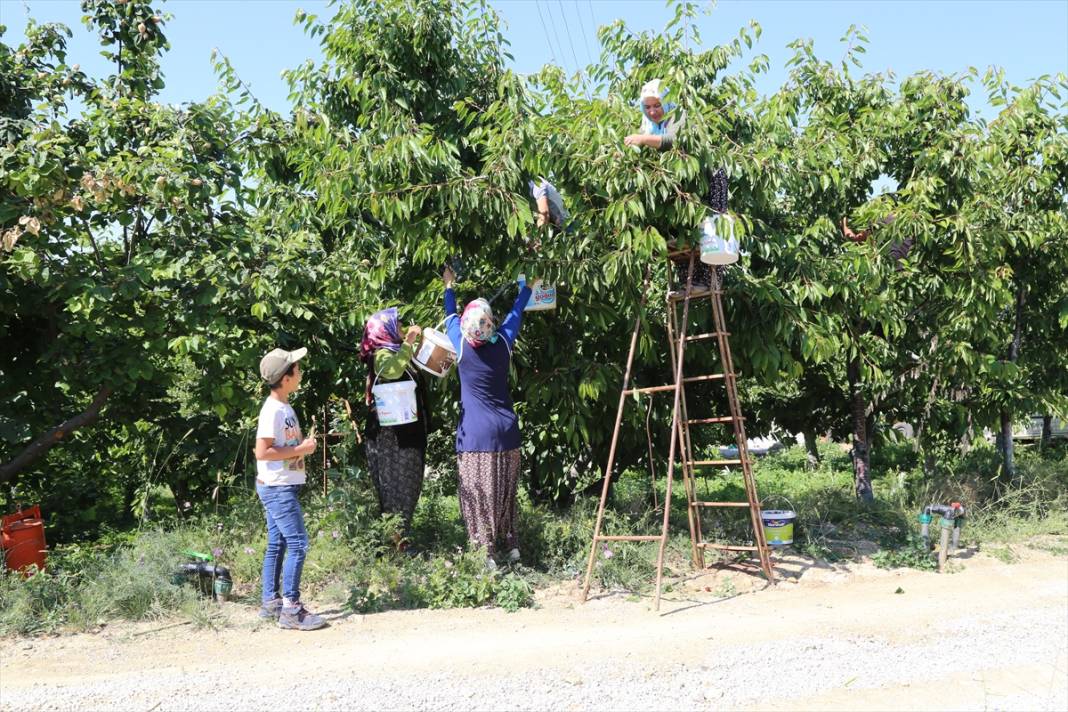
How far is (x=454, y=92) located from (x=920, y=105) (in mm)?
4086

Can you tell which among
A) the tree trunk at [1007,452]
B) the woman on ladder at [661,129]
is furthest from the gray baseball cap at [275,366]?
the tree trunk at [1007,452]

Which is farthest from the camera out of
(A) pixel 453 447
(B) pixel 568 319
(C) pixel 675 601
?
(A) pixel 453 447

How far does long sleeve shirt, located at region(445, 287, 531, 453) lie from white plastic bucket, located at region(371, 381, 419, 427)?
0.40 metres

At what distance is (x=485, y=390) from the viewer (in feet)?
19.0

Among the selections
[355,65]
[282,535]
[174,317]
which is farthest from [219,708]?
[355,65]

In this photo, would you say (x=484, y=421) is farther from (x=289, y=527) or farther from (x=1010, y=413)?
(x=1010, y=413)

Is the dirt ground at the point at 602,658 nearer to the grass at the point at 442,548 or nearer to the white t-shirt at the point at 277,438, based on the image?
the grass at the point at 442,548

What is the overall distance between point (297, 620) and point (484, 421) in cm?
166

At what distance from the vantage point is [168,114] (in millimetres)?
6305

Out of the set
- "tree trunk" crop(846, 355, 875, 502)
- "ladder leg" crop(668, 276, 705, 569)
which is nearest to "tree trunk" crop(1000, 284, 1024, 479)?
"tree trunk" crop(846, 355, 875, 502)

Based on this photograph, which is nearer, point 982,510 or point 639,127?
point 639,127

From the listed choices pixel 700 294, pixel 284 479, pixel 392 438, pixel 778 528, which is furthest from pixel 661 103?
pixel 284 479

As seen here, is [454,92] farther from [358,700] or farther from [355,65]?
[358,700]

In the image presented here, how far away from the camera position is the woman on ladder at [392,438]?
6043 mm
